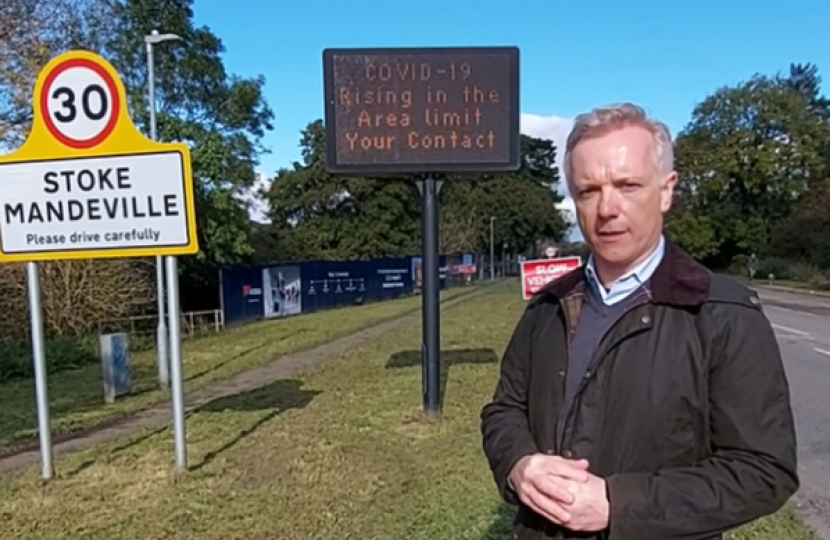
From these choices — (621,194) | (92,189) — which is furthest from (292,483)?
(621,194)

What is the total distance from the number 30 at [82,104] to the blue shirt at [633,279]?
5.03 meters

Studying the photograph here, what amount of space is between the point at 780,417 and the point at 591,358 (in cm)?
42

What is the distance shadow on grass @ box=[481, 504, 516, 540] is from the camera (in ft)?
14.8

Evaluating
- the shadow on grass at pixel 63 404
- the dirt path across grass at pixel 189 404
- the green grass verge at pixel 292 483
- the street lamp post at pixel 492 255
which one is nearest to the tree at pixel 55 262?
the shadow on grass at pixel 63 404

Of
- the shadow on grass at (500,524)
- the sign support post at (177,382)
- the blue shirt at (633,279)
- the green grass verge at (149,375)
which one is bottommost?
the green grass verge at (149,375)

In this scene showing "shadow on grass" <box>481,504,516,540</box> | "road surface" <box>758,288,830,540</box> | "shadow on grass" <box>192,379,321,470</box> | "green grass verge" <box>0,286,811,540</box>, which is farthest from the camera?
"shadow on grass" <box>192,379,321,470</box>

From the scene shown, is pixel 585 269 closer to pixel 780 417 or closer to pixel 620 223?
pixel 620 223

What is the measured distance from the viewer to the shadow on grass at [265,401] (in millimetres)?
8391

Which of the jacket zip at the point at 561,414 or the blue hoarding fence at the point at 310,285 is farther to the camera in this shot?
the blue hoarding fence at the point at 310,285

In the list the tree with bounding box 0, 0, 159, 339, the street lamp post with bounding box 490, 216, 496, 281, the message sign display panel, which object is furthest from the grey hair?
the street lamp post with bounding box 490, 216, 496, 281

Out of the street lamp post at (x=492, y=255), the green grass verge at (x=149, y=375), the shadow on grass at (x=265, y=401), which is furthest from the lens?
the street lamp post at (x=492, y=255)

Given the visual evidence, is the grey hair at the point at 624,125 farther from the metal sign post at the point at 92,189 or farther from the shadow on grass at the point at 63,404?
the shadow on grass at the point at 63,404

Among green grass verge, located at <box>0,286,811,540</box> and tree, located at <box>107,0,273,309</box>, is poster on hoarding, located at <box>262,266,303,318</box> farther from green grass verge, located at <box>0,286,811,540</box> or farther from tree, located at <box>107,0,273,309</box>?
green grass verge, located at <box>0,286,811,540</box>

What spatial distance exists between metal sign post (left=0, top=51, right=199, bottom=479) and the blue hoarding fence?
1979 cm
